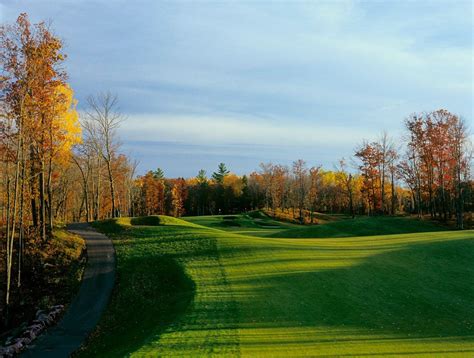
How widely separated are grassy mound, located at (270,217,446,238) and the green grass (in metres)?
9.78

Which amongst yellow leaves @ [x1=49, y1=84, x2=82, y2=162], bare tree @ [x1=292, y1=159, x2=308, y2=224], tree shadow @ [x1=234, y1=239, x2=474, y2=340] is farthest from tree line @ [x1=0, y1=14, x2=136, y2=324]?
bare tree @ [x1=292, y1=159, x2=308, y2=224]

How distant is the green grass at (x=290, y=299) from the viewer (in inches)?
483

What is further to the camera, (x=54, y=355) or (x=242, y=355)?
(x=54, y=355)

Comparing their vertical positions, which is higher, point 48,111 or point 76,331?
point 48,111

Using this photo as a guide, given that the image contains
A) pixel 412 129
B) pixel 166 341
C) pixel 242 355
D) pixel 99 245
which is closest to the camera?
pixel 242 355

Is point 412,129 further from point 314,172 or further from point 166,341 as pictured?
point 166,341

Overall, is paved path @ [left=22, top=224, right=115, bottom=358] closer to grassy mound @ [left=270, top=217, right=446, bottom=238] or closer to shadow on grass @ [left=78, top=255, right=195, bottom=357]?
shadow on grass @ [left=78, top=255, right=195, bottom=357]

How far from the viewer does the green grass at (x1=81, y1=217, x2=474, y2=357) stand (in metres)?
12.3

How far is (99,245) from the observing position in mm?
28391

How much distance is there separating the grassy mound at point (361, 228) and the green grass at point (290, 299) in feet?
32.1

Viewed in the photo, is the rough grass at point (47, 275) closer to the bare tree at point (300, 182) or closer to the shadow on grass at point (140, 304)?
the shadow on grass at point (140, 304)

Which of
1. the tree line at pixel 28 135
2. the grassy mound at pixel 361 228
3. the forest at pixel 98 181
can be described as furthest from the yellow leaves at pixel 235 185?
the tree line at pixel 28 135

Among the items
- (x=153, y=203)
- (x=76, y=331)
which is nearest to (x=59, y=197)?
(x=153, y=203)

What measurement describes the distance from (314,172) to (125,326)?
6754 centimetres
